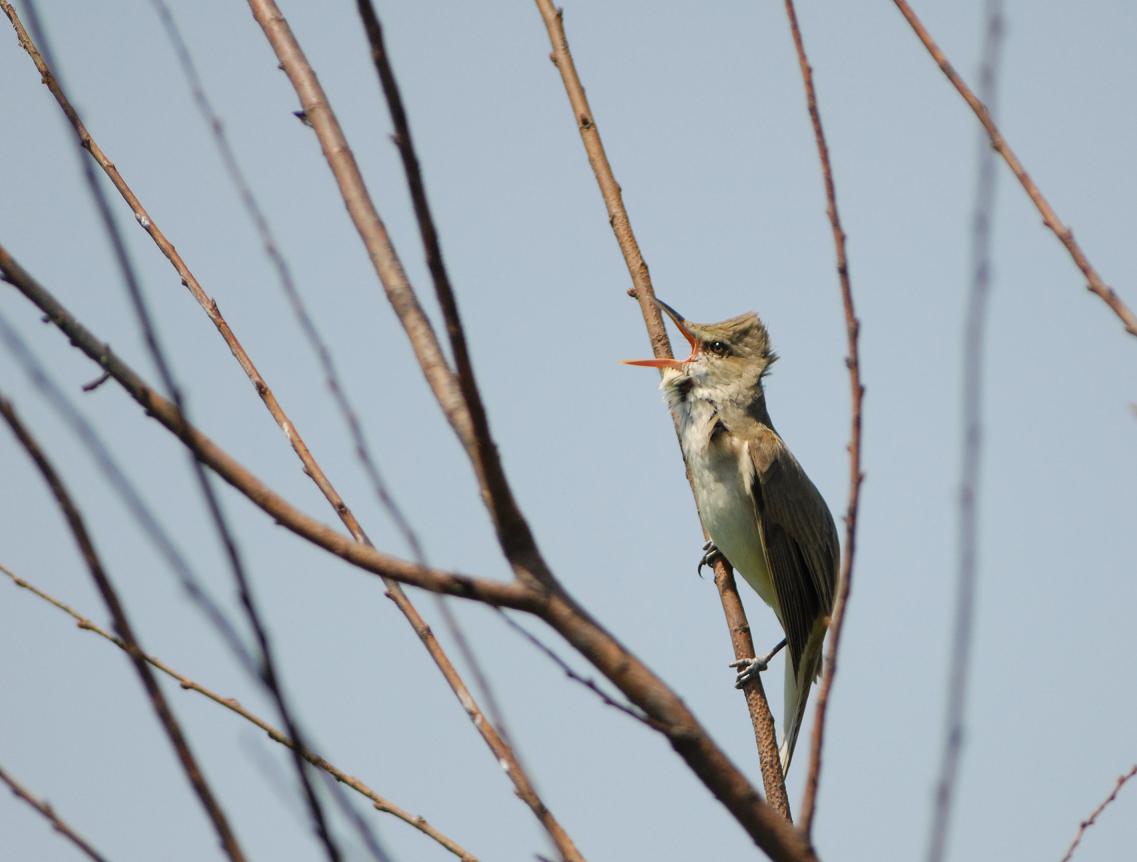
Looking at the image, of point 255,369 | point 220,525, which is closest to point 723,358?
point 255,369

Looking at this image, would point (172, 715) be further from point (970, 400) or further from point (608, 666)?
point (970, 400)

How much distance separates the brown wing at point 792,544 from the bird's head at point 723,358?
1.10 feet

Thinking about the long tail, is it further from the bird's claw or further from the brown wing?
the bird's claw

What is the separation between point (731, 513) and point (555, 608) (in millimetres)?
4752

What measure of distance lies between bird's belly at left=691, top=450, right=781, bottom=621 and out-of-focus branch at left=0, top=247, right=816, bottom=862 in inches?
179

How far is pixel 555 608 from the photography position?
Result: 1.63m

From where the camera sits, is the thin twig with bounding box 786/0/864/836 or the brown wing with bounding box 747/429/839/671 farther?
→ the brown wing with bounding box 747/429/839/671

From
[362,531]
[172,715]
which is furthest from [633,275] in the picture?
[172,715]

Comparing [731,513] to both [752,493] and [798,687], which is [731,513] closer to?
[752,493]

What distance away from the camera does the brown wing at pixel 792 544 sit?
6336 mm

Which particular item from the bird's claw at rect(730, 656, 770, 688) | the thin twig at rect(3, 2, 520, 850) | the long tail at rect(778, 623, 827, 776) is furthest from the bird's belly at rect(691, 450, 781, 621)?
the thin twig at rect(3, 2, 520, 850)

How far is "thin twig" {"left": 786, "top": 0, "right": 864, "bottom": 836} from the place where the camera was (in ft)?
5.70

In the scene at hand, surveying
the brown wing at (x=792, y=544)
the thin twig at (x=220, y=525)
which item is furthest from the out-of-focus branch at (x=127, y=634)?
the brown wing at (x=792, y=544)

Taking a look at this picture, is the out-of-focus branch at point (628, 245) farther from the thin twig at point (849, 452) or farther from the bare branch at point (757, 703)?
the thin twig at point (849, 452)
